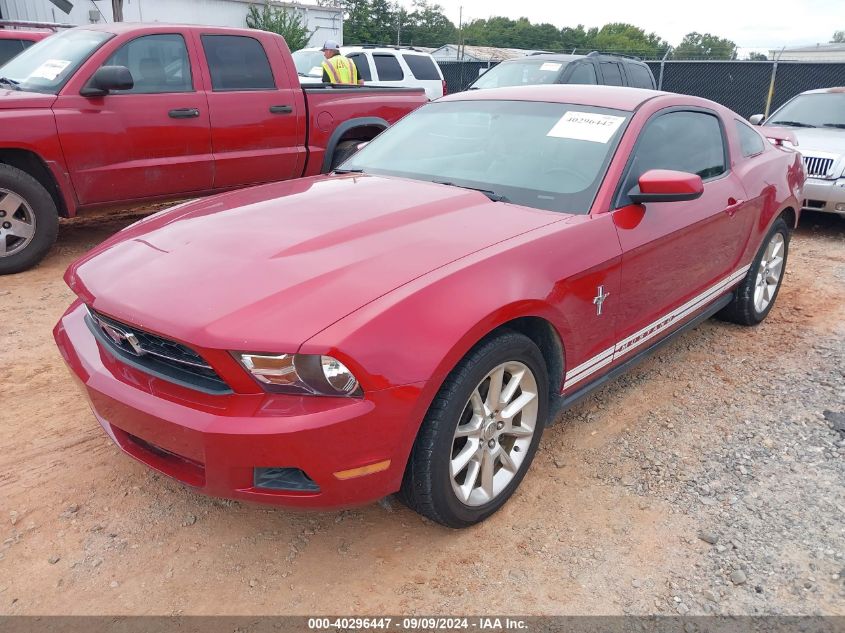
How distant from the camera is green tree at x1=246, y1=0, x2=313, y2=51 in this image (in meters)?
24.5

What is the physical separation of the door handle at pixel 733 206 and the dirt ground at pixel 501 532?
43.5 inches

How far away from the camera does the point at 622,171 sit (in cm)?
308

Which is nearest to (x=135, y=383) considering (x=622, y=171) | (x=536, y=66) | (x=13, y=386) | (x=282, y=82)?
(x=13, y=386)

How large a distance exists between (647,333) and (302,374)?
199cm

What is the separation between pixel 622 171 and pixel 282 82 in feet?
14.5

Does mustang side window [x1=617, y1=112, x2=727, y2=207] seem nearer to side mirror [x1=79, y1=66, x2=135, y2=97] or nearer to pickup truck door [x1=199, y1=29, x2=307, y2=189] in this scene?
pickup truck door [x1=199, y1=29, x2=307, y2=189]

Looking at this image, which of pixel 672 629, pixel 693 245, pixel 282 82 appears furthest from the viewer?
pixel 282 82

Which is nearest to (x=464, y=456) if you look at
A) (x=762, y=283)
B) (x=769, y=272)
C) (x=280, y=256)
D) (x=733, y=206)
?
(x=280, y=256)

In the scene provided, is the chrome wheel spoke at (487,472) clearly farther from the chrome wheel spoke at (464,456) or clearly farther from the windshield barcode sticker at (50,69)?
the windshield barcode sticker at (50,69)

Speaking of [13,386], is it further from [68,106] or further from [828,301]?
[828,301]

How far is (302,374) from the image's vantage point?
6.73 ft

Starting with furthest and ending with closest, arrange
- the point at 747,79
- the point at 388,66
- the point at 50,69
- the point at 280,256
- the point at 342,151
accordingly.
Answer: the point at 747,79
the point at 388,66
the point at 342,151
the point at 50,69
the point at 280,256

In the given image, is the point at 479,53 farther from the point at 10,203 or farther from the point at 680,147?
the point at 680,147

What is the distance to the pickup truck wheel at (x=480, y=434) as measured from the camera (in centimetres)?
229
